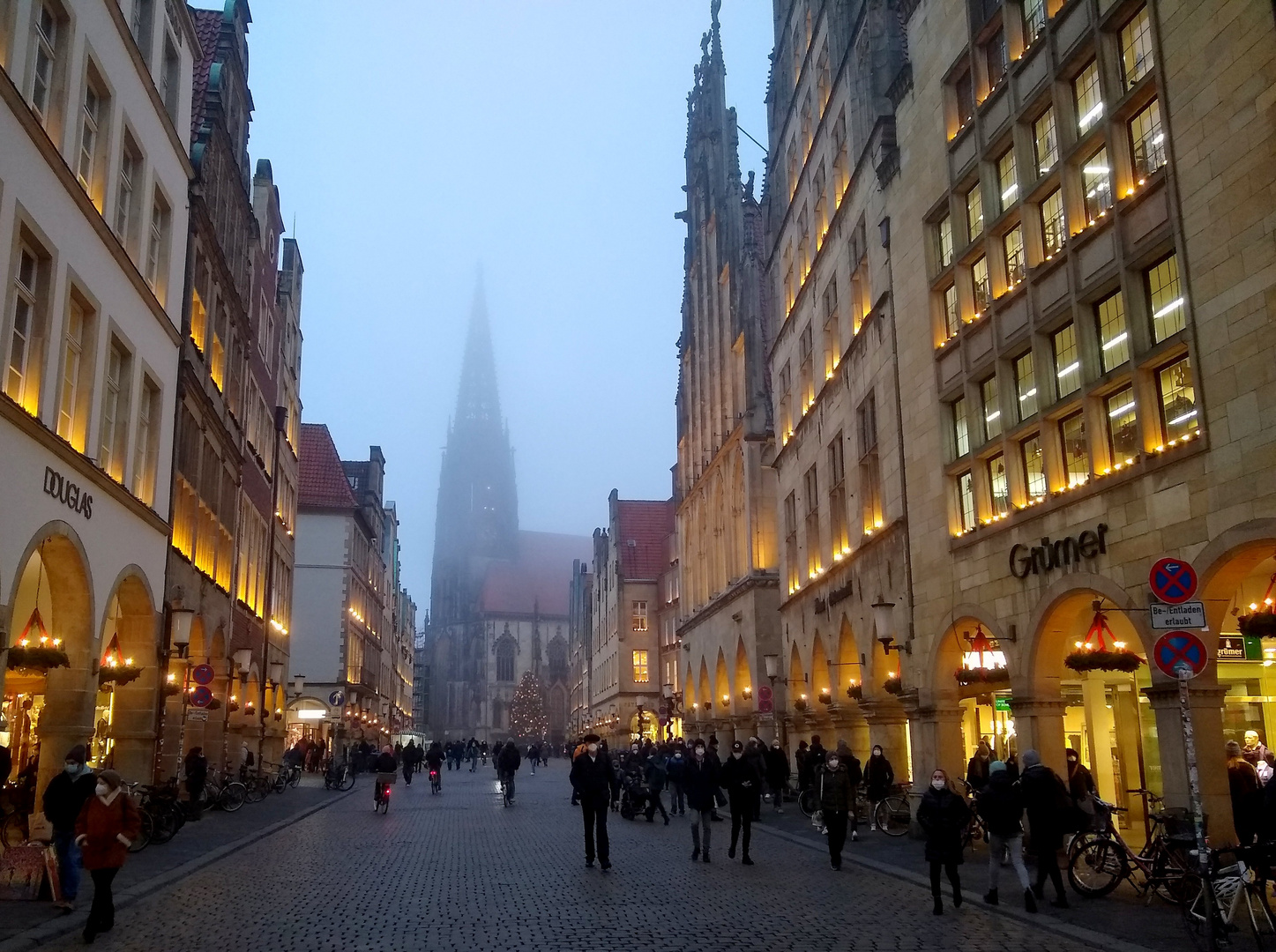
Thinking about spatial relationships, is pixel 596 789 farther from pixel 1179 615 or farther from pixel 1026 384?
pixel 1179 615

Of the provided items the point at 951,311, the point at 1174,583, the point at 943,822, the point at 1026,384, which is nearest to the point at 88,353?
the point at 943,822

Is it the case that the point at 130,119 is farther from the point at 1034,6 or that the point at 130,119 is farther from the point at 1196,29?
the point at 1196,29

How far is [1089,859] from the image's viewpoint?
14.6 m

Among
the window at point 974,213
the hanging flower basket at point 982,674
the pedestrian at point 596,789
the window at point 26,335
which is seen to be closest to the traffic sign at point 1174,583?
the hanging flower basket at point 982,674

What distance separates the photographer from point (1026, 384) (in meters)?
19.7

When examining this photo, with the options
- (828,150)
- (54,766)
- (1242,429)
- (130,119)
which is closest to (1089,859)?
(1242,429)

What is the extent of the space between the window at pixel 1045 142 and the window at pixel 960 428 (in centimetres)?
468

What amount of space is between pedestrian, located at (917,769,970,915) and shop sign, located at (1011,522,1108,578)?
4.60 m

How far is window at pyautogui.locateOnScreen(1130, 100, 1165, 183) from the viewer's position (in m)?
15.7

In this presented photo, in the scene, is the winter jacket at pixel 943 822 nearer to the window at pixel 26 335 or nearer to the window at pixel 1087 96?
the window at pixel 1087 96

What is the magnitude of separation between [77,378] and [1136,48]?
16.8 meters

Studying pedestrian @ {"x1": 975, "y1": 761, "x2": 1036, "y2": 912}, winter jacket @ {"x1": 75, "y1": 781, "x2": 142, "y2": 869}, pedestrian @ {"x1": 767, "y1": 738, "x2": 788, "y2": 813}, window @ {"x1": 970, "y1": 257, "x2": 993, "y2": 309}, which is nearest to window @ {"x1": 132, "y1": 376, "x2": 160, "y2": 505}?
winter jacket @ {"x1": 75, "y1": 781, "x2": 142, "y2": 869}

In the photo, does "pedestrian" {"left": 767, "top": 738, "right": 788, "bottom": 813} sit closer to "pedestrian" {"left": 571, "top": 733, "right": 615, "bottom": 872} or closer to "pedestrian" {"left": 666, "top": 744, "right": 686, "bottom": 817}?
"pedestrian" {"left": 666, "top": 744, "right": 686, "bottom": 817}

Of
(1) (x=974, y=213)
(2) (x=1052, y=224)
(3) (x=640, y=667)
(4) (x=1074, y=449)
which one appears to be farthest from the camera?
(3) (x=640, y=667)
